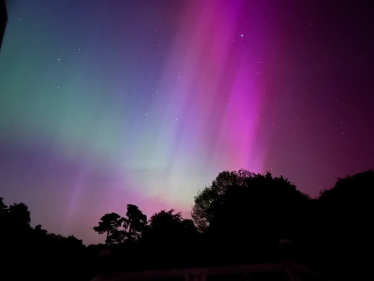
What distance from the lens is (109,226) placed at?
169 feet

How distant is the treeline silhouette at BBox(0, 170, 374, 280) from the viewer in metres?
10.7

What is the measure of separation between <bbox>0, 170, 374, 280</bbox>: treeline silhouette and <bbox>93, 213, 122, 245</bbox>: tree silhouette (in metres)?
33.9

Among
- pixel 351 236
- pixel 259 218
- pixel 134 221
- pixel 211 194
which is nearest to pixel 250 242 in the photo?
pixel 259 218

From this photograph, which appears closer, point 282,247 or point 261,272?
point 261,272

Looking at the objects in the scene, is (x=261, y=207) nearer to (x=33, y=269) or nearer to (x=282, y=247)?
(x=282, y=247)

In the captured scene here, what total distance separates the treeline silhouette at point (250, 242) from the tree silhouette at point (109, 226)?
3390cm

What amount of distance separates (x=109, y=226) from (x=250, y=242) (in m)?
42.2

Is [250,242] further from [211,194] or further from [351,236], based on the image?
[211,194]

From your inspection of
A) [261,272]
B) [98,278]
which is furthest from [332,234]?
[98,278]

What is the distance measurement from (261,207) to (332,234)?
8121 millimetres

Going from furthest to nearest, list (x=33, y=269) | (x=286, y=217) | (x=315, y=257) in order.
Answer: (x=286, y=217) → (x=315, y=257) → (x=33, y=269)

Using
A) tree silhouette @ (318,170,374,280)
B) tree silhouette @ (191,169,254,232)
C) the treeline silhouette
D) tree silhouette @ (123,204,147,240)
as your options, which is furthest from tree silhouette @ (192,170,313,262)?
tree silhouette @ (123,204,147,240)

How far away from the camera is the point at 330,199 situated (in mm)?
22891

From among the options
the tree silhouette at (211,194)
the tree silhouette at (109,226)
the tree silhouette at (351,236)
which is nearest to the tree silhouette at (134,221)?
the tree silhouette at (109,226)
